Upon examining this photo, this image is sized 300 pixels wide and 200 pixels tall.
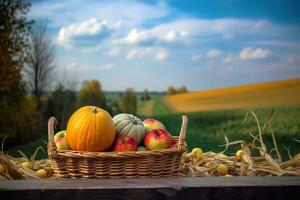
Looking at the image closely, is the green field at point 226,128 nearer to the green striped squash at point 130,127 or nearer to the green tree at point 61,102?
the green tree at point 61,102

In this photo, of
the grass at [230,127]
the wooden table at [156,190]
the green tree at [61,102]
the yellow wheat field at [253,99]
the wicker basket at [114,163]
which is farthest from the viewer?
the yellow wheat field at [253,99]

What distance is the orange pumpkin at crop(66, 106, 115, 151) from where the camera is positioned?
217 centimetres

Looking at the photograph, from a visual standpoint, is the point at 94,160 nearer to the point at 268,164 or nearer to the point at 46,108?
the point at 268,164

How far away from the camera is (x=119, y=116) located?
2416mm

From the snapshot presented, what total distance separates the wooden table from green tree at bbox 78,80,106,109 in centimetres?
564

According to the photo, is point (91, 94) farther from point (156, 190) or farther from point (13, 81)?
point (156, 190)

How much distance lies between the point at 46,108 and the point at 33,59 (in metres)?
0.97

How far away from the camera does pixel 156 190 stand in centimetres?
185

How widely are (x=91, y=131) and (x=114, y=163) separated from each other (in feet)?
0.70

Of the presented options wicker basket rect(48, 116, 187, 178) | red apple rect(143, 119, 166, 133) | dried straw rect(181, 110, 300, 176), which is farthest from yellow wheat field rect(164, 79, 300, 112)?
wicker basket rect(48, 116, 187, 178)

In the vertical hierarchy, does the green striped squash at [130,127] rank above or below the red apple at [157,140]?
above

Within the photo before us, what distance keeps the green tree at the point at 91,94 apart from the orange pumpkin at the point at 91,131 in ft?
17.4

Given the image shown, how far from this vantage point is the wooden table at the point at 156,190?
1.85m

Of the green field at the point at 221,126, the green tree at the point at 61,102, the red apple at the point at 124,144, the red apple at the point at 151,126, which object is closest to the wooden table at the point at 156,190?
the red apple at the point at 124,144
